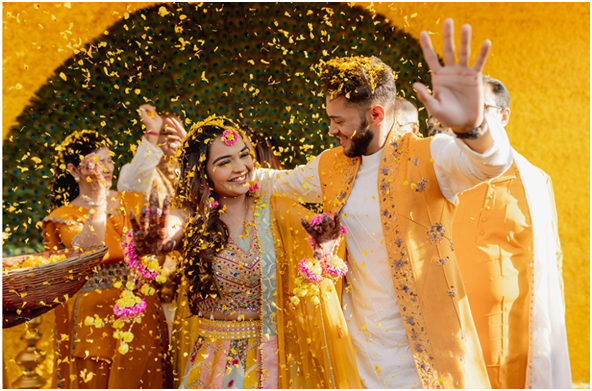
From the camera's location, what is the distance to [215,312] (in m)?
2.78

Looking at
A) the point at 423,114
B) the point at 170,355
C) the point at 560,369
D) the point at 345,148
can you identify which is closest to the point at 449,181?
the point at 345,148

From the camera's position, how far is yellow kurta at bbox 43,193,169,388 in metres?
3.64

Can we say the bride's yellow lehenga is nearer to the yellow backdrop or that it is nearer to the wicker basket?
the wicker basket

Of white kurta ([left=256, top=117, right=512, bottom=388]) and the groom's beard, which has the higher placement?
the groom's beard

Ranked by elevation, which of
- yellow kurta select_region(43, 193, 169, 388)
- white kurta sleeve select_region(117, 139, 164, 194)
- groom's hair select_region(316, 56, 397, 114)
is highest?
groom's hair select_region(316, 56, 397, 114)

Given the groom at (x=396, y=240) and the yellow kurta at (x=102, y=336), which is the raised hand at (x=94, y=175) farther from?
the groom at (x=396, y=240)

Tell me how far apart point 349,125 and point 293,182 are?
55 cm

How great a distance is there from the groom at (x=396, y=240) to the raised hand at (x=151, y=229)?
83 cm

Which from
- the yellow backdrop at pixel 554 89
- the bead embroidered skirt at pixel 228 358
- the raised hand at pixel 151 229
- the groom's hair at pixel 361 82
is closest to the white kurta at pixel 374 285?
the groom's hair at pixel 361 82

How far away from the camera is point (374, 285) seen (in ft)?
8.71

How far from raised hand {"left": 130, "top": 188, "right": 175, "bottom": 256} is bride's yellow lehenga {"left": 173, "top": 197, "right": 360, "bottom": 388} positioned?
0.36m

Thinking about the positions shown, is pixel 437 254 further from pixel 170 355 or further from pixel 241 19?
pixel 241 19

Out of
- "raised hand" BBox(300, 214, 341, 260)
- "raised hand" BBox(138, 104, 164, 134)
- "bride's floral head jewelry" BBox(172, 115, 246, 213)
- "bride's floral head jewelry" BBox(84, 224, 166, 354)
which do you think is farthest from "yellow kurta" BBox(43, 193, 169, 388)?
"raised hand" BBox(300, 214, 341, 260)

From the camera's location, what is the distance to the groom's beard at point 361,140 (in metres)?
2.75
